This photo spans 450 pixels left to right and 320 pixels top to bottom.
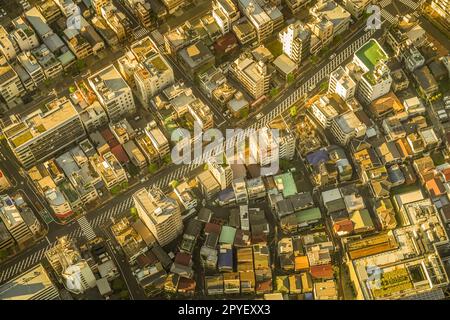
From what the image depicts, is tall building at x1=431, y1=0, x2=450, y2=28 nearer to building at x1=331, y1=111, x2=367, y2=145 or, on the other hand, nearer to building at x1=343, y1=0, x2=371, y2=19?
building at x1=343, y1=0, x2=371, y2=19

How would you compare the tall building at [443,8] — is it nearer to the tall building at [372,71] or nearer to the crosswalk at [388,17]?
the crosswalk at [388,17]

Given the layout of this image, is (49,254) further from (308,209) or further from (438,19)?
(438,19)

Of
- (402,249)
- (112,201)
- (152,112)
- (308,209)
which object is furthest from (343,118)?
(112,201)

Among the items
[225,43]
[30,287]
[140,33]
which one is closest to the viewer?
[30,287]

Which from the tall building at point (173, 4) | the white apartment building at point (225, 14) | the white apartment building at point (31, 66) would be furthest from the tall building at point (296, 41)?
the white apartment building at point (31, 66)

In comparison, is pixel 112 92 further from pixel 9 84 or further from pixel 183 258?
pixel 183 258

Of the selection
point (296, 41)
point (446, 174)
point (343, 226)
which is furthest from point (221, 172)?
point (446, 174)

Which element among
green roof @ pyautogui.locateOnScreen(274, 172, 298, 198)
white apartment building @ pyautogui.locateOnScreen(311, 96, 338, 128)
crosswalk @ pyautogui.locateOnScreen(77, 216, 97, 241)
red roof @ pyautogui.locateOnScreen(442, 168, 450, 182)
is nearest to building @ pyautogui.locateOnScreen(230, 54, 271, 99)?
white apartment building @ pyautogui.locateOnScreen(311, 96, 338, 128)
